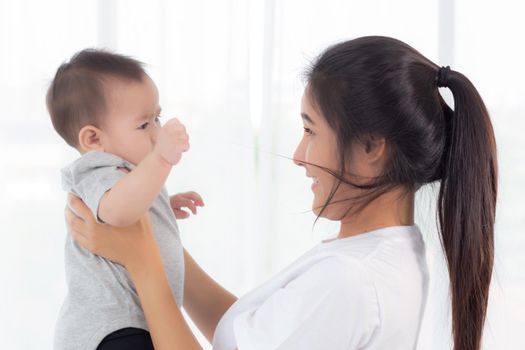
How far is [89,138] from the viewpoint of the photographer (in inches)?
55.2

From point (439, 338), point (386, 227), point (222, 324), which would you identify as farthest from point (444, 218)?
point (439, 338)

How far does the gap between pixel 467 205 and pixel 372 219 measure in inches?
6.4

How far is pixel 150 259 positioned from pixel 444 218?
0.52 m

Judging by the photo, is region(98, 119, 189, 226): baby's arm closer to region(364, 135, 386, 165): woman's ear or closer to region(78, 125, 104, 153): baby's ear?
region(78, 125, 104, 153): baby's ear

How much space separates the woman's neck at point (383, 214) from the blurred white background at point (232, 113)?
1046 mm

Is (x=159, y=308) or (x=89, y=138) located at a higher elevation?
(x=89, y=138)

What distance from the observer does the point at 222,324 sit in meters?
1.37

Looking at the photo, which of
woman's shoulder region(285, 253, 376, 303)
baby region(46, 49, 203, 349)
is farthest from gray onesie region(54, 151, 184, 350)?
woman's shoulder region(285, 253, 376, 303)

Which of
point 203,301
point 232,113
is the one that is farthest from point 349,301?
point 232,113

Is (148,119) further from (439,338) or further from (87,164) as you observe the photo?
(439,338)

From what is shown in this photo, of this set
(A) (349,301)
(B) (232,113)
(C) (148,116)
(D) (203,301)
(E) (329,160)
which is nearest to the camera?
(A) (349,301)

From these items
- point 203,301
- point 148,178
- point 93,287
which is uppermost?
point 148,178

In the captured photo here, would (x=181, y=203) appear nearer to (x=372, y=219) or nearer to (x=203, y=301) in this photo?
(x=203, y=301)

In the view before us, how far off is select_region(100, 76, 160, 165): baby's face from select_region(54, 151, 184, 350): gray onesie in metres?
0.03
